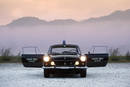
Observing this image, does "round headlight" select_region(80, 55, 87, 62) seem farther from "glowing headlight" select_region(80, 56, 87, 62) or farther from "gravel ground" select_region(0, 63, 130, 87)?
"gravel ground" select_region(0, 63, 130, 87)

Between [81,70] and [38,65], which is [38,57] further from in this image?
[81,70]

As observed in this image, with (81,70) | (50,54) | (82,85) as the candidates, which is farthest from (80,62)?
(82,85)

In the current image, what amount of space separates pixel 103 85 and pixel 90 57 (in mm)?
5259

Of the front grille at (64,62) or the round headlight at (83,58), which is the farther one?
the round headlight at (83,58)

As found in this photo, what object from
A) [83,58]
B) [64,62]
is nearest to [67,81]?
[64,62]

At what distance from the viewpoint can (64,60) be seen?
19406mm

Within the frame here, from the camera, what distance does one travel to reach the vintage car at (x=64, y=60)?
63.4 ft

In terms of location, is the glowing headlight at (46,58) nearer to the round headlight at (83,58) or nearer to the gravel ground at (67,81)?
the gravel ground at (67,81)

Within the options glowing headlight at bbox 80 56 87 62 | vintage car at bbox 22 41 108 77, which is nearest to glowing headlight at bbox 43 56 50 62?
vintage car at bbox 22 41 108 77

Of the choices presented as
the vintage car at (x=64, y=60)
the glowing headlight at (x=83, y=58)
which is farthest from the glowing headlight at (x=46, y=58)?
the glowing headlight at (x=83, y=58)

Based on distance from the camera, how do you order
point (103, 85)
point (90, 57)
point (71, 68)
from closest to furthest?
1. point (103, 85)
2. point (71, 68)
3. point (90, 57)

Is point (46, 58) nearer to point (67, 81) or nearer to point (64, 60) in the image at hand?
point (64, 60)

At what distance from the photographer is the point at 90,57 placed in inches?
805

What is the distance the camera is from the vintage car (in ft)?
63.4
